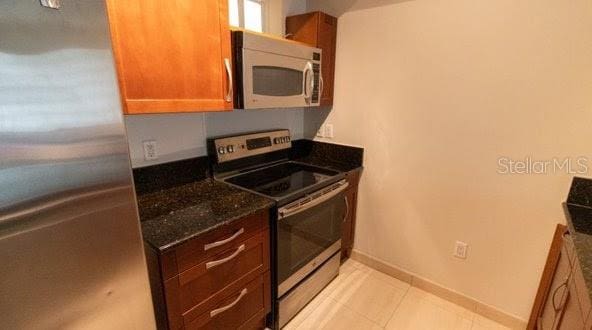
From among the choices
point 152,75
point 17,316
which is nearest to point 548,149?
point 152,75

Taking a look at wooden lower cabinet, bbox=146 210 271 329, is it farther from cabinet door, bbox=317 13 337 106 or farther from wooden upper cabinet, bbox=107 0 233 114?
cabinet door, bbox=317 13 337 106

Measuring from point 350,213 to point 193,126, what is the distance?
4.38 feet

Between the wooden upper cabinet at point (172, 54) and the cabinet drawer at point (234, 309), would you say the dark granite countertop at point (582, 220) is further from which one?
the wooden upper cabinet at point (172, 54)

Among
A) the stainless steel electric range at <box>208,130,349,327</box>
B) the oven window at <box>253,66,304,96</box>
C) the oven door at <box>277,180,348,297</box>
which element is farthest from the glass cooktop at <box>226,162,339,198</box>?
the oven window at <box>253,66,304,96</box>

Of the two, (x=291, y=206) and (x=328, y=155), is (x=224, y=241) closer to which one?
(x=291, y=206)

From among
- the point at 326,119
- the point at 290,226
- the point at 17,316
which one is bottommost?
the point at 290,226

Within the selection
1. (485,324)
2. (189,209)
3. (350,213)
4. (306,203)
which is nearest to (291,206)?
(306,203)

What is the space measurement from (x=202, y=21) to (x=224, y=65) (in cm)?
21

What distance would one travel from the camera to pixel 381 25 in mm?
1853

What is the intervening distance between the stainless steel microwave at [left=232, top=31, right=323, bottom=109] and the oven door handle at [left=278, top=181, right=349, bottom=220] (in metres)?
0.57

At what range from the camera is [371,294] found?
201 cm

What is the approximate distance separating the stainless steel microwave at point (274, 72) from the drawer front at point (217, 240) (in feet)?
1.94

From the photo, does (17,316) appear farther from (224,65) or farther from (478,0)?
(478,0)

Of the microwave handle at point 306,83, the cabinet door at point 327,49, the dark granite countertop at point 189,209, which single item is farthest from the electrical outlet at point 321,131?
the dark granite countertop at point 189,209
